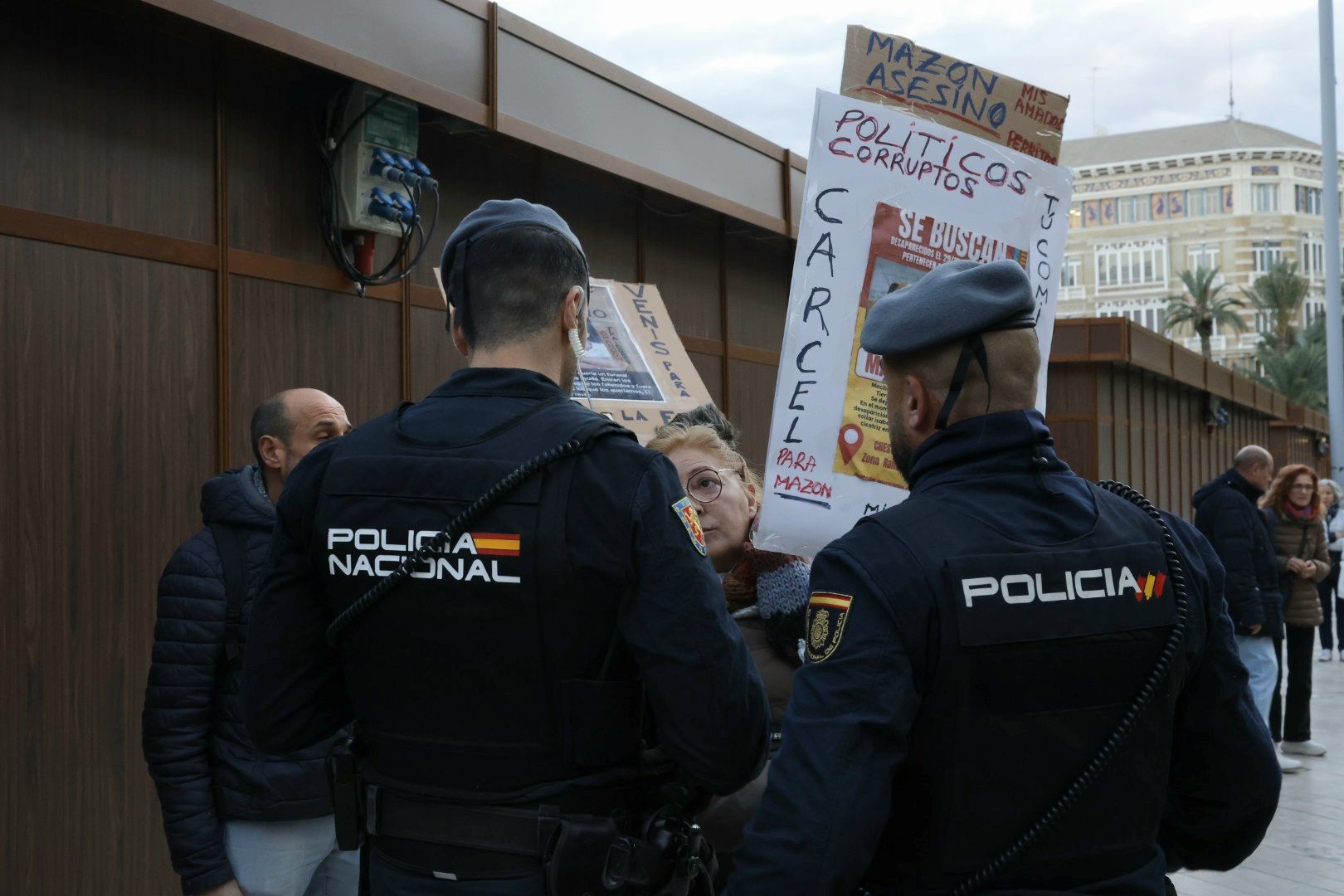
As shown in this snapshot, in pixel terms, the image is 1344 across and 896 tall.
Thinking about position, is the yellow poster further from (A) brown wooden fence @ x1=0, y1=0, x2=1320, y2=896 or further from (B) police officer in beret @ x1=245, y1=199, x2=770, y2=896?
(A) brown wooden fence @ x1=0, y1=0, x2=1320, y2=896

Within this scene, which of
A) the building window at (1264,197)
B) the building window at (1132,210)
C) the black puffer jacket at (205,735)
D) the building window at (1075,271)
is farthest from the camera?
the building window at (1075,271)

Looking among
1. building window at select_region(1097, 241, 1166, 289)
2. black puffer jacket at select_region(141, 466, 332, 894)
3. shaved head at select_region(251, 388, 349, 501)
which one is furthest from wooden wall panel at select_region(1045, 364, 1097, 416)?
building window at select_region(1097, 241, 1166, 289)

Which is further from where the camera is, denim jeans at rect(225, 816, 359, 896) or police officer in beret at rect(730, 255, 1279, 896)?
denim jeans at rect(225, 816, 359, 896)

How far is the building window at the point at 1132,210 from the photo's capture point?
73.7m

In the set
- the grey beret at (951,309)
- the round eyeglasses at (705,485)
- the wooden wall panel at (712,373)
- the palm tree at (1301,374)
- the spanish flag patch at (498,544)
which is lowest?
the spanish flag patch at (498,544)

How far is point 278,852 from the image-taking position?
3514 millimetres

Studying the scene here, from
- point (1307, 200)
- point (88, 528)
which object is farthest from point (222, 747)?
point (1307, 200)

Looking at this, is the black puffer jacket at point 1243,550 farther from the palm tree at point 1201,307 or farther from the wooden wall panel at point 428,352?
the palm tree at point 1201,307

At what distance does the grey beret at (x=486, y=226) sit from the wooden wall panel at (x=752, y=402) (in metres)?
6.90

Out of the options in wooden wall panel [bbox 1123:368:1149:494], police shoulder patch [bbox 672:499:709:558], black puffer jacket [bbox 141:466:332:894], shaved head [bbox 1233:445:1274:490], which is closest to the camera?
police shoulder patch [bbox 672:499:709:558]

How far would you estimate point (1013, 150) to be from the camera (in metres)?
3.98

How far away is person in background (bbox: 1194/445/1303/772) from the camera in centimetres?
821

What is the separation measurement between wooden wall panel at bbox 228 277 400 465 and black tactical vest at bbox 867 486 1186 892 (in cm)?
407

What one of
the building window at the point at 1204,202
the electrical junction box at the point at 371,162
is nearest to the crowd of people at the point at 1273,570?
the electrical junction box at the point at 371,162
